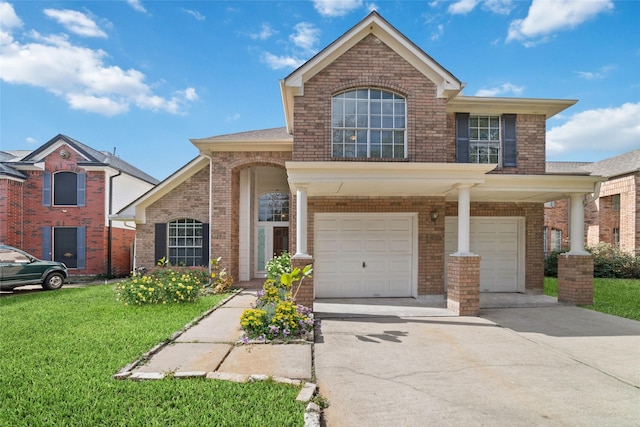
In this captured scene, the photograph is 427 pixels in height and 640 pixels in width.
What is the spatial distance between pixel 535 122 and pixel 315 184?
7.63 m

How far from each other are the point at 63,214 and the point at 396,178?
15.3 meters

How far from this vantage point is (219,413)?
3408 millimetres

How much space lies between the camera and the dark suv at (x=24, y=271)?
10492 millimetres

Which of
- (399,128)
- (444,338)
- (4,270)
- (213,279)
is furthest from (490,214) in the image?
(4,270)

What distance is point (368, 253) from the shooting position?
32.0 ft

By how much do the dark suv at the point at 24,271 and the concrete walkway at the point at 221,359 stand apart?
817 centimetres

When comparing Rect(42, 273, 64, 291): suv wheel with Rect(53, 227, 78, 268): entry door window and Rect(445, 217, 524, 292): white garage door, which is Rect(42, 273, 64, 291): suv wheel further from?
Rect(445, 217, 524, 292): white garage door

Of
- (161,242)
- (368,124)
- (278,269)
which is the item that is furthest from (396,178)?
(161,242)

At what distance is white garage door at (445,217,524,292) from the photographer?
10609mm

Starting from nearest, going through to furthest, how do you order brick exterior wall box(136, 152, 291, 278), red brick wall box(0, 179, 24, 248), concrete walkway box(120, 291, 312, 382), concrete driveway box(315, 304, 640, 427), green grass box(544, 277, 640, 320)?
1. concrete driveway box(315, 304, 640, 427)
2. concrete walkway box(120, 291, 312, 382)
3. green grass box(544, 277, 640, 320)
4. brick exterior wall box(136, 152, 291, 278)
5. red brick wall box(0, 179, 24, 248)

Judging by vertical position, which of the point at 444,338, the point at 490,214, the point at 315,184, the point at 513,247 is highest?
the point at 315,184

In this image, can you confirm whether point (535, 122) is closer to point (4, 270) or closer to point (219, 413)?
point (219, 413)

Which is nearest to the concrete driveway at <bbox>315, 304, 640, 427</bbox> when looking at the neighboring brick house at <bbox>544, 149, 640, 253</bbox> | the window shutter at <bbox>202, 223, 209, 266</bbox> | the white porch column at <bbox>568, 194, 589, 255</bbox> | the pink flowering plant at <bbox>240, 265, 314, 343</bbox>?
the pink flowering plant at <bbox>240, 265, 314, 343</bbox>

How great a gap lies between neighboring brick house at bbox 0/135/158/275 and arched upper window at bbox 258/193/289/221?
24.6ft
